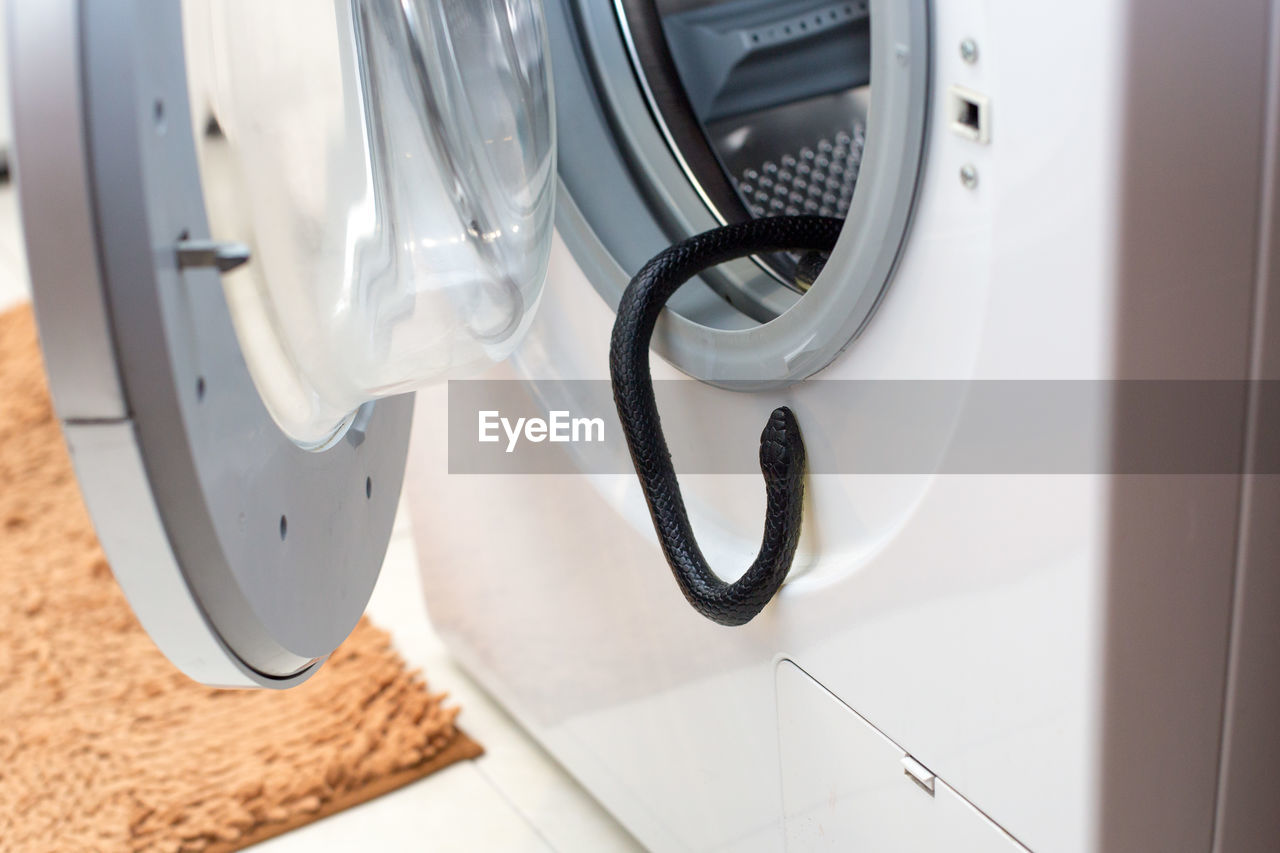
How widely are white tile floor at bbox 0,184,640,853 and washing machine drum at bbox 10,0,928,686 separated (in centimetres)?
44

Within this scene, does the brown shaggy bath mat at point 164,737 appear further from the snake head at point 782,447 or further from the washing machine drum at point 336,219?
the snake head at point 782,447

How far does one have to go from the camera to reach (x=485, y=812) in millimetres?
1085

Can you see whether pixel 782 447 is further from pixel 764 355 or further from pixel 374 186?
pixel 374 186

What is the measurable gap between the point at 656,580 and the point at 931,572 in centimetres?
28

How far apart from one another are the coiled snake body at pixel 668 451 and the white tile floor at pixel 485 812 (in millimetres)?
447

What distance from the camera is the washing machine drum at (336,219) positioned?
1.40ft

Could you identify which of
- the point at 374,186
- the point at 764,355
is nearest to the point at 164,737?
the point at 374,186

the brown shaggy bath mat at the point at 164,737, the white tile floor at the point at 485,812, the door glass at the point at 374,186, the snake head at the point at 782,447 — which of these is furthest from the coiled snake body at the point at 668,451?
the brown shaggy bath mat at the point at 164,737

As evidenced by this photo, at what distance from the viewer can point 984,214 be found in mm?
477

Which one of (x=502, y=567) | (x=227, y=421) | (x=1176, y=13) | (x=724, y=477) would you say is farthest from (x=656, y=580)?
(x=1176, y=13)

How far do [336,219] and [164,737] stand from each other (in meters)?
0.75

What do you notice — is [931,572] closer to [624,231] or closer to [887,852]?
[887,852]

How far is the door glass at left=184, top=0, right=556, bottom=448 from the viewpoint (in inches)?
21.8

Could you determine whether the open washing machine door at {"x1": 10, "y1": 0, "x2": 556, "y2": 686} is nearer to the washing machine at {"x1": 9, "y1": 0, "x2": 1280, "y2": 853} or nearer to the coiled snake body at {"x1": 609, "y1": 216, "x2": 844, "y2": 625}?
the washing machine at {"x1": 9, "y1": 0, "x2": 1280, "y2": 853}
